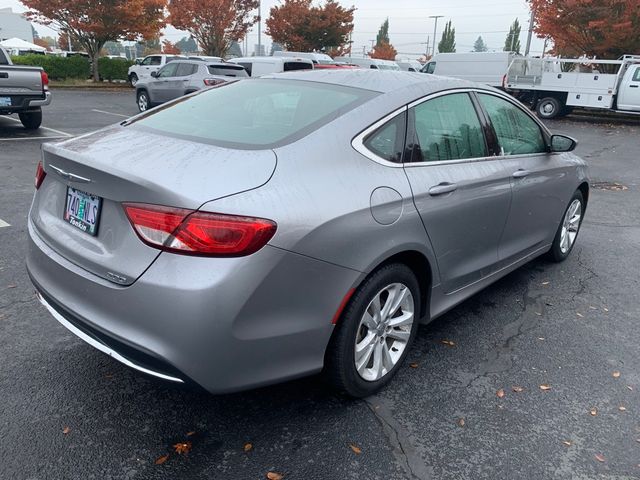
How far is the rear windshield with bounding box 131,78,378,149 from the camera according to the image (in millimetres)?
2586

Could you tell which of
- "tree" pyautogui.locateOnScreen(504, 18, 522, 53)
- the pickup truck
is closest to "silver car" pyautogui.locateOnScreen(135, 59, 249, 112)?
the pickup truck

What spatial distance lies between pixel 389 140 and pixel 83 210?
1501 mm

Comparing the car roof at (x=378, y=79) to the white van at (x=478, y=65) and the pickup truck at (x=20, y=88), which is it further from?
the white van at (x=478, y=65)

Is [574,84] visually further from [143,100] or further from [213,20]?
[213,20]

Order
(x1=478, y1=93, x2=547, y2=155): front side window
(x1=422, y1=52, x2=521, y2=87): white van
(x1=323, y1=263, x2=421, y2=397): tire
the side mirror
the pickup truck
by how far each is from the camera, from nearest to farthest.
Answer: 1. (x1=323, y1=263, x2=421, y2=397): tire
2. (x1=478, y1=93, x2=547, y2=155): front side window
3. the side mirror
4. the pickup truck
5. (x1=422, y1=52, x2=521, y2=87): white van

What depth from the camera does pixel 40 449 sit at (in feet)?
7.65

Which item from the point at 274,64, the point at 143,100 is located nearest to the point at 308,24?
the point at 274,64

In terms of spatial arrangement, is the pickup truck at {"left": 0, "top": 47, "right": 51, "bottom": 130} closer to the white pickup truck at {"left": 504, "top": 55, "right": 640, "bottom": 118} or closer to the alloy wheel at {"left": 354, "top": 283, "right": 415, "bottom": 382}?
the alloy wheel at {"left": 354, "top": 283, "right": 415, "bottom": 382}

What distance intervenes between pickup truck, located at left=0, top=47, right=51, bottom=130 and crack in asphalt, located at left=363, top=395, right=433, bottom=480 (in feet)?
33.0

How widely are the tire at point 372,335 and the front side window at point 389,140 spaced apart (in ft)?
1.83

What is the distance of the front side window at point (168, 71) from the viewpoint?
15.7m

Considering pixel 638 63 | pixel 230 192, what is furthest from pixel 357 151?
pixel 638 63

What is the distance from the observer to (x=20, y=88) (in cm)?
1014

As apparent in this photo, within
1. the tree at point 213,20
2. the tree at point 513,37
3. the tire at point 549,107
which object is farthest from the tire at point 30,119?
the tree at point 513,37
